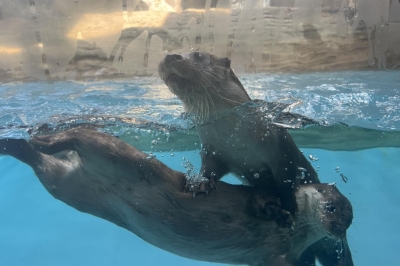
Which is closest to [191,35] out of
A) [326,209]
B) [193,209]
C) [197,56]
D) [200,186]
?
[197,56]

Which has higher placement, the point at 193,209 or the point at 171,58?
the point at 171,58

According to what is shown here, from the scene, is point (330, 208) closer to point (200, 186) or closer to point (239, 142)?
point (239, 142)

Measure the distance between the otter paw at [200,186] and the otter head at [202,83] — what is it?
55 cm

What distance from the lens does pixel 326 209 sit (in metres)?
3.06

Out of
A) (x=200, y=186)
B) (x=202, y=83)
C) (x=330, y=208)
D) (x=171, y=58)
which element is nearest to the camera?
(x=171, y=58)

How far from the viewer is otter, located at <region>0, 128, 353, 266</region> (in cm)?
309

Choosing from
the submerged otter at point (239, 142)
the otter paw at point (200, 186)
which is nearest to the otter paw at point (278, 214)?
the submerged otter at point (239, 142)

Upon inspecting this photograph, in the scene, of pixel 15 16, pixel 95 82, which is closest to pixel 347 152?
pixel 95 82

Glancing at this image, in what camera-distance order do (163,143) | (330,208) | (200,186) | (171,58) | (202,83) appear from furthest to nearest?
(163,143), (200,186), (330,208), (202,83), (171,58)

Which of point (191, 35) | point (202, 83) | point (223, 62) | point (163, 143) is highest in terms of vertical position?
point (191, 35)

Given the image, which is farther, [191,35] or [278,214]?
[191,35]

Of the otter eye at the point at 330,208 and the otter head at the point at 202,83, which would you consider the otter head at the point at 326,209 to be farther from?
the otter head at the point at 202,83

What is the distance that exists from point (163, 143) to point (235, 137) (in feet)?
9.69

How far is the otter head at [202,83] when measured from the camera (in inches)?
110
